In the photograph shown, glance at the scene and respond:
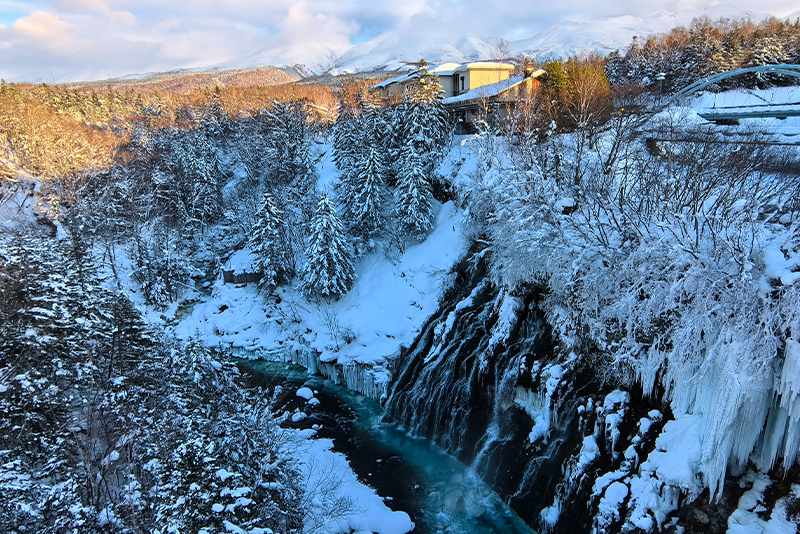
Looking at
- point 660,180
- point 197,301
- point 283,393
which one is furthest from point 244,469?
point 197,301

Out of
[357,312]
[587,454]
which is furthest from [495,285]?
[357,312]

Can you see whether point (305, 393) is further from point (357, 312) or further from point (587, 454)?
point (587, 454)

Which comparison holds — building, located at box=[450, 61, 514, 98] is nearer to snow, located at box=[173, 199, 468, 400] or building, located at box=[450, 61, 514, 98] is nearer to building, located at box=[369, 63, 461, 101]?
building, located at box=[369, 63, 461, 101]

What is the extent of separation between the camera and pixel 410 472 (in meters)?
15.2

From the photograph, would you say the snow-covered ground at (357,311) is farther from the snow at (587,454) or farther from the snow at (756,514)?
the snow at (756,514)

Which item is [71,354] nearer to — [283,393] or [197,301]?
[283,393]

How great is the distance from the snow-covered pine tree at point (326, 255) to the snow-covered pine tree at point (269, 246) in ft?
9.88

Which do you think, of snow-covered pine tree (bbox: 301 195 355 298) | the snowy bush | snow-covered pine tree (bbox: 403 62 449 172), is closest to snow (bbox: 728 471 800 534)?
the snowy bush

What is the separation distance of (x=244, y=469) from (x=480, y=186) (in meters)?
15.6

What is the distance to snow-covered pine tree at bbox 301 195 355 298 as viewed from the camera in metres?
25.5

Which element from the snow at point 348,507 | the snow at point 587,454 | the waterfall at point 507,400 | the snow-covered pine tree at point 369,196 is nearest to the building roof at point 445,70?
the snow-covered pine tree at point 369,196

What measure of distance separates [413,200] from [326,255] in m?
6.45

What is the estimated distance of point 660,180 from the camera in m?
13.1

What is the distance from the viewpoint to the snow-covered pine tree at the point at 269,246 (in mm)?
27906
